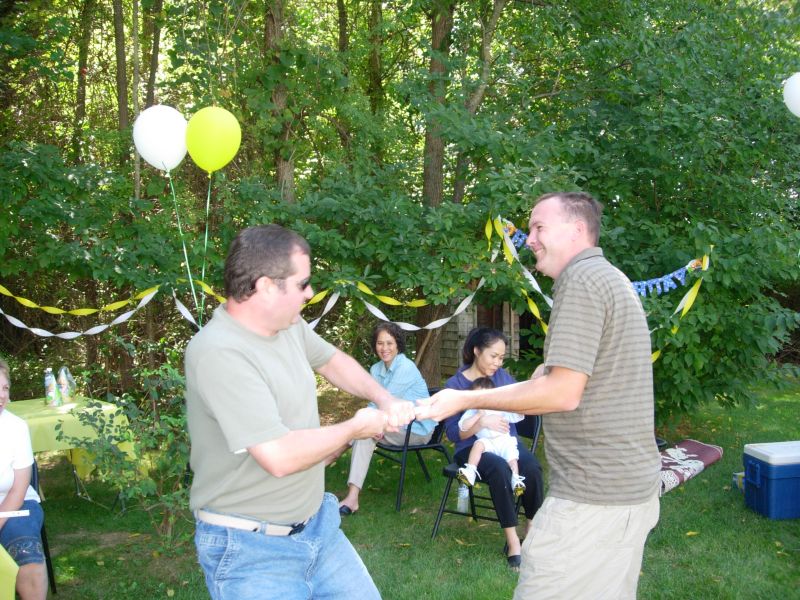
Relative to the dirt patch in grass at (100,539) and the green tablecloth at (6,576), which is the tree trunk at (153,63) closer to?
the dirt patch in grass at (100,539)

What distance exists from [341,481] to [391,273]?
1.80 m

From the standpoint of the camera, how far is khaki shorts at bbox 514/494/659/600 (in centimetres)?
234

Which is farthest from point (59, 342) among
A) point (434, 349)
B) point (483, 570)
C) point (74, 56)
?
point (483, 570)

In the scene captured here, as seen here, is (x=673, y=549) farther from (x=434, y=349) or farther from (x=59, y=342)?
(x=59, y=342)

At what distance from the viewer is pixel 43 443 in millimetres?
5230

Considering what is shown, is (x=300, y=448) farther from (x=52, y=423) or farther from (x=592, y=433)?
(x=52, y=423)

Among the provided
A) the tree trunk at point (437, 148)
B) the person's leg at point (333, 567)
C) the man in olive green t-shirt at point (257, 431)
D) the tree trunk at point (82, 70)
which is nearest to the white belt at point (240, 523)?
the man in olive green t-shirt at point (257, 431)

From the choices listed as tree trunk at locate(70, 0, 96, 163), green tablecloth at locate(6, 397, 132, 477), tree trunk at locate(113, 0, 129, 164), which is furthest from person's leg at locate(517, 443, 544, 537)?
tree trunk at locate(70, 0, 96, 163)

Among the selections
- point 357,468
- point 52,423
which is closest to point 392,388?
point 357,468

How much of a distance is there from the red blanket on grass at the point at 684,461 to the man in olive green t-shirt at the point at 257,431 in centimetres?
420

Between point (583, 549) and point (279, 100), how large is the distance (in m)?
6.66

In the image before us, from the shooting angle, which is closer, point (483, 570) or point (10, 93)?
point (483, 570)

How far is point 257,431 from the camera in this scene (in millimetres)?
1994

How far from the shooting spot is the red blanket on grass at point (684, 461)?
588 cm
